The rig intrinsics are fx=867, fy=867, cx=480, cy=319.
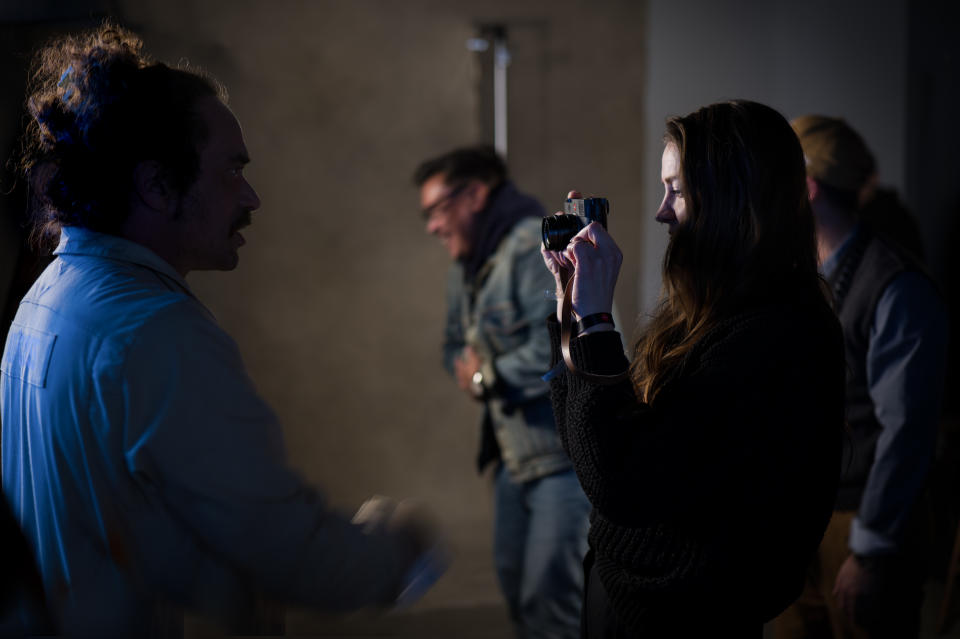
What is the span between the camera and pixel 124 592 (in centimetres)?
105

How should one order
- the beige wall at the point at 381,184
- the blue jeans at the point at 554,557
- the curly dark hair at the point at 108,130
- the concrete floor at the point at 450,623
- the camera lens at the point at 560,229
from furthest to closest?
the beige wall at the point at 381,184 < the concrete floor at the point at 450,623 < the blue jeans at the point at 554,557 < the camera lens at the point at 560,229 < the curly dark hair at the point at 108,130

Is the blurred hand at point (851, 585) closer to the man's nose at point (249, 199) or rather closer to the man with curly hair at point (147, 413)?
the man with curly hair at point (147, 413)

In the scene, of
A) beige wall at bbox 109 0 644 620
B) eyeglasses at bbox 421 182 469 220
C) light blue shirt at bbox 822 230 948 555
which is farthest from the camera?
beige wall at bbox 109 0 644 620

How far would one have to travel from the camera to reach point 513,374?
2484 millimetres

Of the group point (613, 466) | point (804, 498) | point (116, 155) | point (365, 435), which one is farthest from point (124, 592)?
point (365, 435)

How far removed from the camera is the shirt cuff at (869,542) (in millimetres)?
1824

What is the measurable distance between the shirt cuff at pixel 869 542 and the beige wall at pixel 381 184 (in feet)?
8.20

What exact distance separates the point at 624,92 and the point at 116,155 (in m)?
3.71

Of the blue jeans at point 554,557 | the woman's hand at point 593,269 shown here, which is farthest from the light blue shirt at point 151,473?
the blue jeans at point 554,557

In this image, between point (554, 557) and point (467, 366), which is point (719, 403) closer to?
point (554, 557)

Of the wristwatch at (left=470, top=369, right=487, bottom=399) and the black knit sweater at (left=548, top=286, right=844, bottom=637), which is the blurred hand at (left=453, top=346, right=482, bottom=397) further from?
the black knit sweater at (left=548, top=286, right=844, bottom=637)

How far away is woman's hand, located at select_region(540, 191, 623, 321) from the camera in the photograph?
50.1 inches

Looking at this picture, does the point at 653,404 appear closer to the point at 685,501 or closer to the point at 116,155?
the point at 685,501

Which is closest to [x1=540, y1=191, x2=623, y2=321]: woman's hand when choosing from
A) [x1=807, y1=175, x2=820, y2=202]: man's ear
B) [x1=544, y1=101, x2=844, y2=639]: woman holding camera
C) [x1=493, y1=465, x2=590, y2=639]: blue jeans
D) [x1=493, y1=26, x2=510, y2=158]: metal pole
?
[x1=544, y1=101, x2=844, y2=639]: woman holding camera
